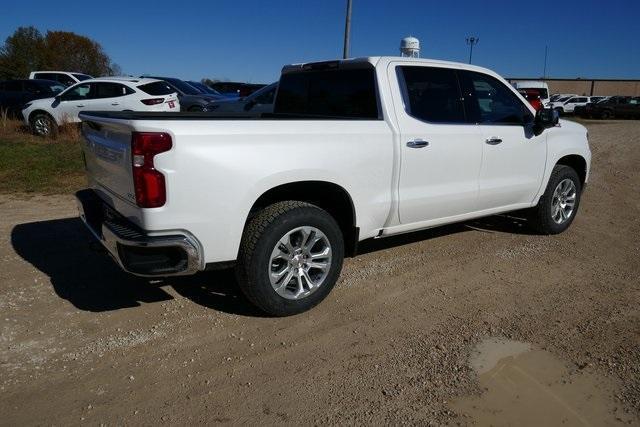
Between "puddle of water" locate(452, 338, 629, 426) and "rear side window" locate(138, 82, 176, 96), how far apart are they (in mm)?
11392

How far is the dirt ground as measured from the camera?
2734 millimetres

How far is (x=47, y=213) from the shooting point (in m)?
6.32

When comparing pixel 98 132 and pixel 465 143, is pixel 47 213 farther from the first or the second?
pixel 465 143

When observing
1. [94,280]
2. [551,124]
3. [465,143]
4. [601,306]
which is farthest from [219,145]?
[551,124]

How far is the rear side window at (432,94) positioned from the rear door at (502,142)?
138mm

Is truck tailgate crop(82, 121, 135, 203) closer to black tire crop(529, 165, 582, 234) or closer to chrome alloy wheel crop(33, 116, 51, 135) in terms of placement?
black tire crop(529, 165, 582, 234)

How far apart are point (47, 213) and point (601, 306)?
610cm

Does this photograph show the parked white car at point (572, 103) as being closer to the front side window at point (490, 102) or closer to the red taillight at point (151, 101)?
the red taillight at point (151, 101)

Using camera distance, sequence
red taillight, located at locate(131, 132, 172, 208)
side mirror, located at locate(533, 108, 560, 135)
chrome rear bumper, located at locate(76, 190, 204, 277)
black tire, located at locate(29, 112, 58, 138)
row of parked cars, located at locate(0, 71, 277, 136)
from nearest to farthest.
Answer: red taillight, located at locate(131, 132, 172, 208) → chrome rear bumper, located at locate(76, 190, 204, 277) → side mirror, located at locate(533, 108, 560, 135) → row of parked cars, located at locate(0, 71, 277, 136) → black tire, located at locate(29, 112, 58, 138)

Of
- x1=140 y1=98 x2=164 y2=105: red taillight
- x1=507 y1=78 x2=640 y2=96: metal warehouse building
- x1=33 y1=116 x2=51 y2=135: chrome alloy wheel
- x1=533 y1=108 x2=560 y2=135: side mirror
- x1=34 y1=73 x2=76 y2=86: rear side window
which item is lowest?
x1=33 y1=116 x2=51 y2=135: chrome alloy wheel

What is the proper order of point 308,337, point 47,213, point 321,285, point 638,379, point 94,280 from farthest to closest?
point 47,213 → point 94,280 → point 321,285 → point 308,337 → point 638,379

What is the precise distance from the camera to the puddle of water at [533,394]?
2.65 m

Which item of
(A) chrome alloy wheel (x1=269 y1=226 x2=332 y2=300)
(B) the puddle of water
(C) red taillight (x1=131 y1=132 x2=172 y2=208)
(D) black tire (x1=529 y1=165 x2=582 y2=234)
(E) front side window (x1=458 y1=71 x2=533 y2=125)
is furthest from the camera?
(D) black tire (x1=529 y1=165 x2=582 y2=234)

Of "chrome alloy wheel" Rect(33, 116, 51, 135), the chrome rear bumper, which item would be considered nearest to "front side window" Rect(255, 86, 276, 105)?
"chrome alloy wheel" Rect(33, 116, 51, 135)
